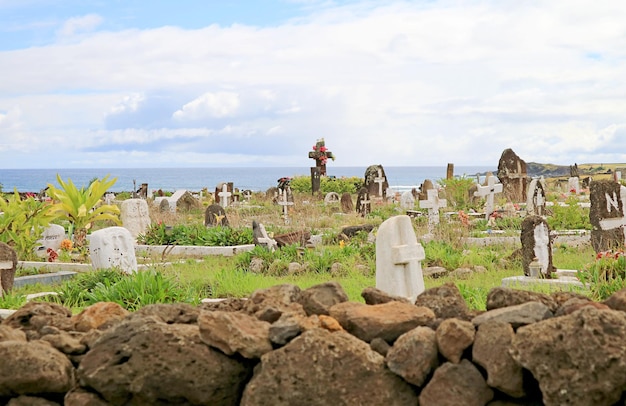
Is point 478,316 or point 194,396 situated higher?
point 478,316

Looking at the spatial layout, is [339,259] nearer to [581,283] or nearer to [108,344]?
[581,283]

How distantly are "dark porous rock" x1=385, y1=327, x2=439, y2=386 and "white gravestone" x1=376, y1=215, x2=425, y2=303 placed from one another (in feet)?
11.4

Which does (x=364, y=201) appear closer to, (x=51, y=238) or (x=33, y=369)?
(x=51, y=238)

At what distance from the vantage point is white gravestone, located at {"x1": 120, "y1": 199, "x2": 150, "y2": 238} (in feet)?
63.6

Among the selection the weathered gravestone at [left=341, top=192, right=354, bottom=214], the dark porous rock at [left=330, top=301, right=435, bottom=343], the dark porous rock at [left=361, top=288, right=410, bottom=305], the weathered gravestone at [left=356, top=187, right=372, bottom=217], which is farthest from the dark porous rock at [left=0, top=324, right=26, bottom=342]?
the weathered gravestone at [left=341, top=192, right=354, bottom=214]

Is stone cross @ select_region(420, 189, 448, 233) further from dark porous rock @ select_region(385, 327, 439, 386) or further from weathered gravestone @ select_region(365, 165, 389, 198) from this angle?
weathered gravestone @ select_region(365, 165, 389, 198)

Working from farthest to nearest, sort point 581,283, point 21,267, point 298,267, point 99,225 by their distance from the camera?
point 99,225, point 21,267, point 298,267, point 581,283

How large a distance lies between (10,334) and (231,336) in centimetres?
154

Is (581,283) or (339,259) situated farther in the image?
(339,259)

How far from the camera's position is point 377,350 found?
4.36 metres

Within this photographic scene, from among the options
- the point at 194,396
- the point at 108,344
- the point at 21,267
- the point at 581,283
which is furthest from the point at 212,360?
the point at 21,267

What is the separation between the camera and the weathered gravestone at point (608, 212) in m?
12.5

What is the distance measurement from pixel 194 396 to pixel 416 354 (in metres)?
1.26

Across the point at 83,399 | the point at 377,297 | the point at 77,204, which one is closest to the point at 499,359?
the point at 377,297
